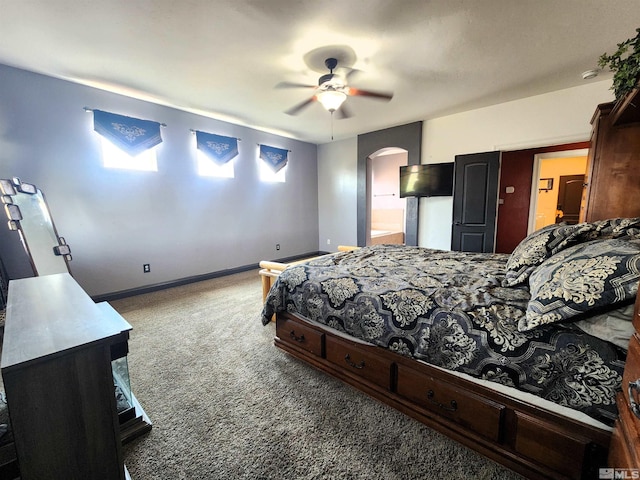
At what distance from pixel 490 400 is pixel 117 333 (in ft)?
5.25

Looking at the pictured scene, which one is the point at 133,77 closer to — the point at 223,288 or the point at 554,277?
the point at 223,288

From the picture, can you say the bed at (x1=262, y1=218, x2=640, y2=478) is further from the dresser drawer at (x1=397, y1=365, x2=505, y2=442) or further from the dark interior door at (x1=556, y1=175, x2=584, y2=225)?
the dark interior door at (x1=556, y1=175, x2=584, y2=225)

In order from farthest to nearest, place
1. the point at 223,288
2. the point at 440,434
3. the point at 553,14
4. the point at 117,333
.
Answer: the point at 223,288 < the point at 553,14 < the point at 440,434 < the point at 117,333

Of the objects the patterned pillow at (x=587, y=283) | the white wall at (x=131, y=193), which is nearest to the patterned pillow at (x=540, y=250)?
the patterned pillow at (x=587, y=283)

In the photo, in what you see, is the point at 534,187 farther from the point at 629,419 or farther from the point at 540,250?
the point at 629,419

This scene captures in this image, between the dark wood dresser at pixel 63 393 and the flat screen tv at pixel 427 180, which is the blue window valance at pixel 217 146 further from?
the dark wood dresser at pixel 63 393

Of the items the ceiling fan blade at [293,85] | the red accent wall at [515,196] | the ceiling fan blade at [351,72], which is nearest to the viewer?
the ceiling fan blade at [351,72]

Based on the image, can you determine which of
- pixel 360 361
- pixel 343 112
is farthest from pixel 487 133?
pixel 360 361

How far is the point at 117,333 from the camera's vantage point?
894mm

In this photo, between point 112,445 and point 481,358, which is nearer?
point 112,445

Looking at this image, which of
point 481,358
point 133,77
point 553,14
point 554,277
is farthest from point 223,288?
point 553,14
